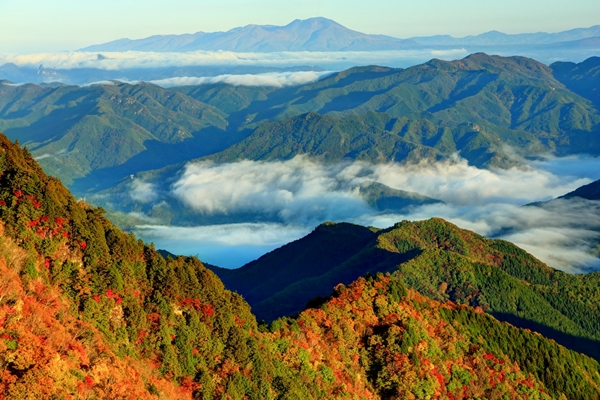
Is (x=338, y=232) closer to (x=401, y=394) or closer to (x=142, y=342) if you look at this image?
(x=401, y=394)

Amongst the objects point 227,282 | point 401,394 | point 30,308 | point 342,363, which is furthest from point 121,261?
point 227,282

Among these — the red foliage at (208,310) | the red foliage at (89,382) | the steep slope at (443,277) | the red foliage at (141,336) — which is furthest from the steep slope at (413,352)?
the steep slope at (443,277)

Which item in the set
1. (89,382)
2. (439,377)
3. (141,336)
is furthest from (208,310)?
(439,377)

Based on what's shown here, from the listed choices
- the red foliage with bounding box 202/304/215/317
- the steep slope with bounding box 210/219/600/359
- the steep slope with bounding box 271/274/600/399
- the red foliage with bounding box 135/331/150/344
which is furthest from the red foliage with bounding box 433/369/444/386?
the steep slope with bounding box 210/219/600/359

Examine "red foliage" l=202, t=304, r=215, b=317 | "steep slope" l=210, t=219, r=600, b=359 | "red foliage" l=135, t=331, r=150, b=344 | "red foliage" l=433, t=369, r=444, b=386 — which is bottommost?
"steep slope" l=210, t=219, r=600, b=359

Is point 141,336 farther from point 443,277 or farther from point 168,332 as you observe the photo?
point 443,277

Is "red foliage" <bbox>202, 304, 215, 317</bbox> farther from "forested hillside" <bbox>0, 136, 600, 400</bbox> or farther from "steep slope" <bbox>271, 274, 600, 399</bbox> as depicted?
"steep slope" <bbox>271, 274, 600, 399</bbox>
